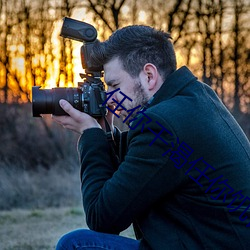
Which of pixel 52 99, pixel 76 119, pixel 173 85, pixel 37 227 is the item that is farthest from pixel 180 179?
pixel 37 227

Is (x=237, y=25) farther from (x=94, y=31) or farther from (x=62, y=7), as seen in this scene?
(x=94, y=31)

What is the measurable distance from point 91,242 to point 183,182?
1.63 ft

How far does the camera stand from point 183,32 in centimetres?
1004

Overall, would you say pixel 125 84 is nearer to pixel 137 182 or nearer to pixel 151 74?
pixel 151 74

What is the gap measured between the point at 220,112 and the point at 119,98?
451 mm

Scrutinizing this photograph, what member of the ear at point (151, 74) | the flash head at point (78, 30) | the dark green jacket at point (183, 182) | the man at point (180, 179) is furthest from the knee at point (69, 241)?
the flash head at point (78, 30)

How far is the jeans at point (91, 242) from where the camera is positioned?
7.35 ft

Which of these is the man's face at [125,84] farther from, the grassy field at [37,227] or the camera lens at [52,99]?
the grassy field at [37,227]

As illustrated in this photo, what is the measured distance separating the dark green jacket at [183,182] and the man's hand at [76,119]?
383 mm

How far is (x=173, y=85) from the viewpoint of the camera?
216 cm

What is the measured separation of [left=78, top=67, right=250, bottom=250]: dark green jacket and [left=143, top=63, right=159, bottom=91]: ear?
0.19m

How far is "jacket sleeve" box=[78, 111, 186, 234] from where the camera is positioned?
1979mm

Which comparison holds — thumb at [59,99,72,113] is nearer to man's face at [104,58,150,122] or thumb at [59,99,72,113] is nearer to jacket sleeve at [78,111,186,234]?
man's face at [104,58,150,122]

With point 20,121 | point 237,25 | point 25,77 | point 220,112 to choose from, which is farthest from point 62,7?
point 220,112
